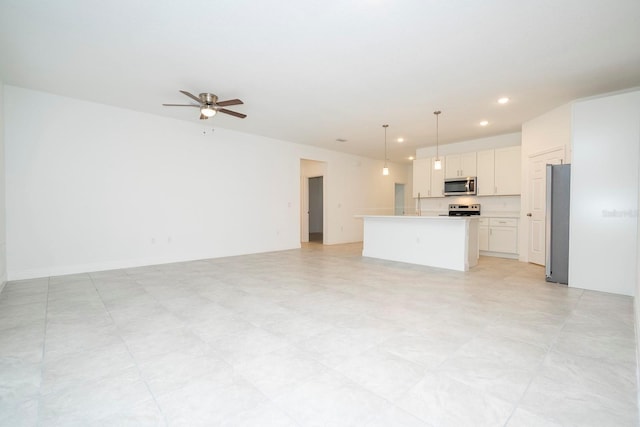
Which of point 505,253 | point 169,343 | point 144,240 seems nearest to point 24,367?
point 169,343

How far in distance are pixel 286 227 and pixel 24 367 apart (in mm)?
5754

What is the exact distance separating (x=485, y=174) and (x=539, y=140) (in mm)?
1506

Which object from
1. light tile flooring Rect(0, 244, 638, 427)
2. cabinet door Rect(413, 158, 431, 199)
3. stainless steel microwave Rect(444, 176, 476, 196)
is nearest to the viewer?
light tile flooring Rect(0, 244, 638, 427)

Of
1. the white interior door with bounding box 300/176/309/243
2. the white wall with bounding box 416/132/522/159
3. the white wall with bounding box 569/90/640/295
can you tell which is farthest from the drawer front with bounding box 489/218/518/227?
the white interior door with bounding box 300/176/309/243

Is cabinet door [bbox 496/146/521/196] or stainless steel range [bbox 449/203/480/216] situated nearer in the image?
cabinet door [bbox 496/146/521/196]

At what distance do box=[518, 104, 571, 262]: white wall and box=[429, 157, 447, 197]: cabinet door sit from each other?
1.99m

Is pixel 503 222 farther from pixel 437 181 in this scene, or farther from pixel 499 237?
pixel 437 181

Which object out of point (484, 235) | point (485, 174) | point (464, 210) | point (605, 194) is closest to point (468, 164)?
point (485, 174)

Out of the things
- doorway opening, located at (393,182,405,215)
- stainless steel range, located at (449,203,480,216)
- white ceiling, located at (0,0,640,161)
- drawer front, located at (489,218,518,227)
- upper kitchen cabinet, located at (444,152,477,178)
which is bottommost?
drawer front, located at (489,218,518,227)

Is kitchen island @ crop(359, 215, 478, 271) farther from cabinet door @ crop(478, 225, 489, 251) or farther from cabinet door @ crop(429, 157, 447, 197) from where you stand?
cabinet door @ crop(429, 157, 447, 197)

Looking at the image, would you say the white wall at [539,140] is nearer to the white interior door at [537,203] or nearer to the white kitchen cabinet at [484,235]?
the white interior door at [537,203]

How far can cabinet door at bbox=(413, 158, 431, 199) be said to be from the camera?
311 inches

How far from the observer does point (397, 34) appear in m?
2.84

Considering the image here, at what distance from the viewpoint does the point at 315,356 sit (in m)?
2.02
